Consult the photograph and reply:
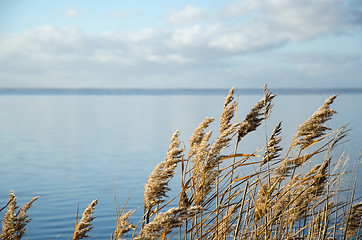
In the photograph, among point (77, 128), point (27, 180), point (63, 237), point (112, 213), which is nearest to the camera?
point (63, 237)

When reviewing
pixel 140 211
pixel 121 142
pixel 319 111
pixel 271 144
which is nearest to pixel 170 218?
pixel 271 144

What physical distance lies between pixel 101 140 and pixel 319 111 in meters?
22.2

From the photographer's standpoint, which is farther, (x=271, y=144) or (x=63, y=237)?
(x=63, y=237)

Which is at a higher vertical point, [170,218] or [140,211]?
[170,218]

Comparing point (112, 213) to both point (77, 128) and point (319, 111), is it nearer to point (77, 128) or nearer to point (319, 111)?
point (319, 111)

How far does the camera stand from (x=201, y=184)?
2.98 metres

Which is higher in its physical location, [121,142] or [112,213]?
[121,142]

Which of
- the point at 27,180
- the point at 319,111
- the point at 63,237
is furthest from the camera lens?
the point at 27,180

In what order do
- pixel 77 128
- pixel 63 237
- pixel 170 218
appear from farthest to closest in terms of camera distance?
pixel 77 128
pixel 63 237
pixel 170 218

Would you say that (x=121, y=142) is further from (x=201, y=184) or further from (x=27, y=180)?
(x=201, y=184)

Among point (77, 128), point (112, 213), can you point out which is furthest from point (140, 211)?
point (77, 128)

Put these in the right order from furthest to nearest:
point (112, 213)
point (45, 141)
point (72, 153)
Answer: point (45, 141)
point (72, 153)
point (112, 213)

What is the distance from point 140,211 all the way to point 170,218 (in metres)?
8.46

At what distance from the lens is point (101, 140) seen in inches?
954
